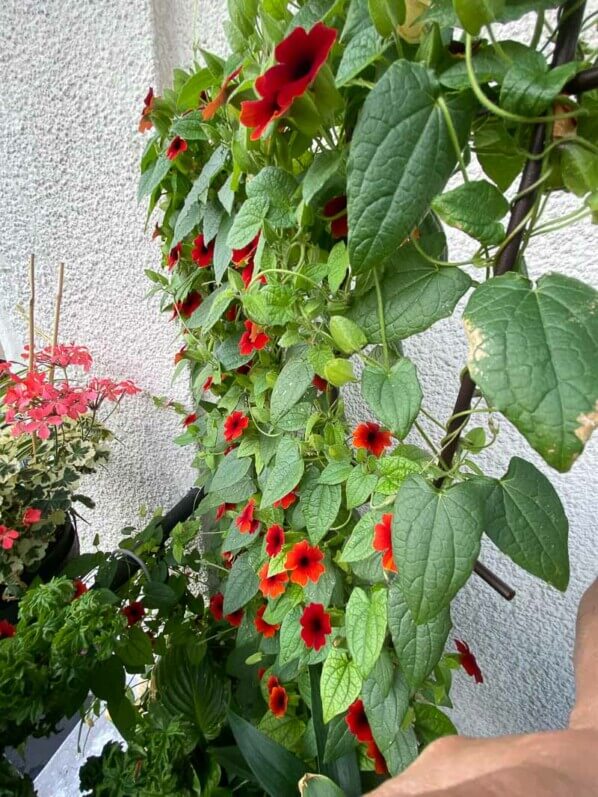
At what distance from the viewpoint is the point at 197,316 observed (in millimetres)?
623

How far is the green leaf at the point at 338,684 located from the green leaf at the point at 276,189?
1.36 ft

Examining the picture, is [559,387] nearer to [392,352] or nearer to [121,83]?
[392,352]

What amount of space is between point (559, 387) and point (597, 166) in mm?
136

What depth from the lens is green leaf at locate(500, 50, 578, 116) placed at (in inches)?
Result: 9.0

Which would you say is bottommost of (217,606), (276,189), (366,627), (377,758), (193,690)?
(193,690)

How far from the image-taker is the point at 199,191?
1.67 feet

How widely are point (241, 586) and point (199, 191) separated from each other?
1.74 ft

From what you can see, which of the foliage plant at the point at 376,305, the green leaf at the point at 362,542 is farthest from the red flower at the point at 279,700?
the green leaf at the point at 362,542

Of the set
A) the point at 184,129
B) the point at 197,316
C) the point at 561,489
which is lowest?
the point at 561,489

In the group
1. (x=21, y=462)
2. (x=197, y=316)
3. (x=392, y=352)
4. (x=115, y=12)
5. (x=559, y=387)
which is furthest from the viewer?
(x=21, y=462)

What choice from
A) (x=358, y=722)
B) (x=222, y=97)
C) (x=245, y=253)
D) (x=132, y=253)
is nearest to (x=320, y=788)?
(x=358, y=722)

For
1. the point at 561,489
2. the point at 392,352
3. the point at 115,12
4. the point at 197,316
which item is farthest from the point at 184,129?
the point at 561,489

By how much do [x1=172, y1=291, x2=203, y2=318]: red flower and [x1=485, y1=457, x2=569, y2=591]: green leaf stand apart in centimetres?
50

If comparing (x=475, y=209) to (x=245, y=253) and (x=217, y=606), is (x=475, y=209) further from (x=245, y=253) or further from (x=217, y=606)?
(x=217, y=606)
